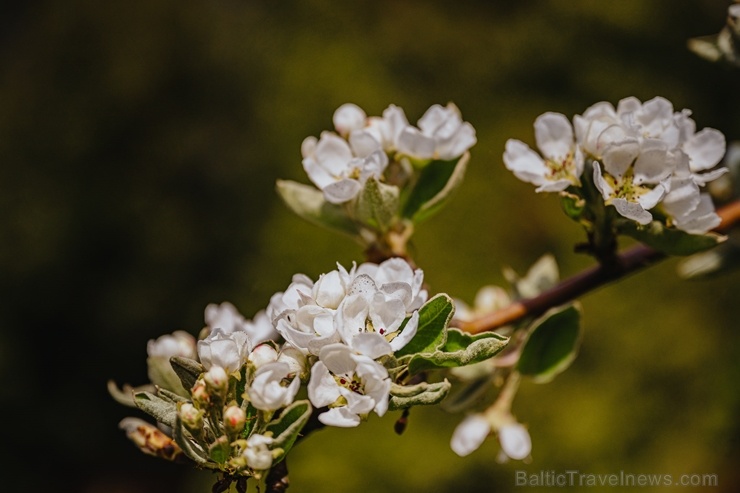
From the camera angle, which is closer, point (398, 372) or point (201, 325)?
point (398, 372)

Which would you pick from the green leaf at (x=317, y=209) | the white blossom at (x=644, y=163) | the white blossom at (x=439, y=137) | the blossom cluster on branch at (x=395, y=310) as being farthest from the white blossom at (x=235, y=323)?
the white blossom at (x=644, y=163)

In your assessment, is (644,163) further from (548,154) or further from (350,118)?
(350,118)

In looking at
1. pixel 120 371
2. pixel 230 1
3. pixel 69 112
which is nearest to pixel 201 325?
pixel 120 371

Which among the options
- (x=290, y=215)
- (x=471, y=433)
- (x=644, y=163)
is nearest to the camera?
(x=644, y=163)

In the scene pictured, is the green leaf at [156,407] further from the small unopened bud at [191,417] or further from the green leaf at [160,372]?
the green leaf at [160,372]

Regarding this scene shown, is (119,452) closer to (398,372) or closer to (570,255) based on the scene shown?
(570,255)

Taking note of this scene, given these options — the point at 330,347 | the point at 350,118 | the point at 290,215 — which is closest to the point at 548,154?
the point at 350,118
